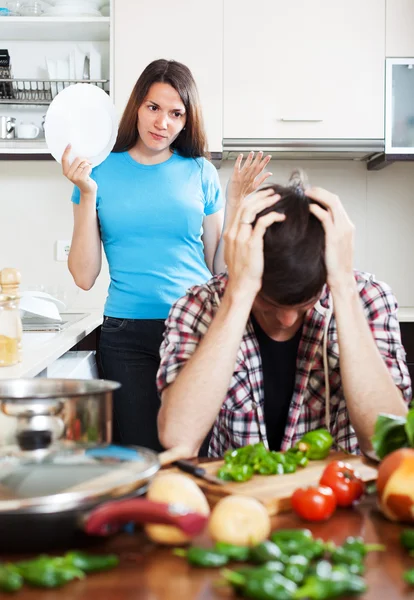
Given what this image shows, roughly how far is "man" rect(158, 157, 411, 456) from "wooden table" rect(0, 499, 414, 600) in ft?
1.51

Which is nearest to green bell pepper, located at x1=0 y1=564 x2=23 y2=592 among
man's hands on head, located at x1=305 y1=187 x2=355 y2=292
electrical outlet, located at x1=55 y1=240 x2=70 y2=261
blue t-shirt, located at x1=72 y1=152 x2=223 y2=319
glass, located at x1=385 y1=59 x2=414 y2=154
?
man's hands on head, located at x1=305 y1=187 x2=355 y2=292

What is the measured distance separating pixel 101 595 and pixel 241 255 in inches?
27.3

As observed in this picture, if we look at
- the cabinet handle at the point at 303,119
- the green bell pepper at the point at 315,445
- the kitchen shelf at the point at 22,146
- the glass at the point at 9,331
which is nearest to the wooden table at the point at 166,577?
the green bell pepper at the point at 315,445

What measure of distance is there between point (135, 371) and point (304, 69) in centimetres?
157

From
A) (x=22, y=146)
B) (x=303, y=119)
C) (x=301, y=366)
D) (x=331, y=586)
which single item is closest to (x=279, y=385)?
(x=301, y=366)

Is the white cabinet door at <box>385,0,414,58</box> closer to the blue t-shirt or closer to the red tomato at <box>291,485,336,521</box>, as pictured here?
the blue t-shirt

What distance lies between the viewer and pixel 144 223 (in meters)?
2.11

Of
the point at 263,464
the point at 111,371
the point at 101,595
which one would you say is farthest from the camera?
the point at 111,371

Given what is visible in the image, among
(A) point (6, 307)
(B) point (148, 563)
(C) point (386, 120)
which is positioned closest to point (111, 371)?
(A) point (6, 307)

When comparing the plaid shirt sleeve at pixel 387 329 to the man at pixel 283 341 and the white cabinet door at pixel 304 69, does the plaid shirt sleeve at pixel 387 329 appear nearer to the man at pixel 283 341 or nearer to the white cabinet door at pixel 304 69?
the man at pixel 283 341

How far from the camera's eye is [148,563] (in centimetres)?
69

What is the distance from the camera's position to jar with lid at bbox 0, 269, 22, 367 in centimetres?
158

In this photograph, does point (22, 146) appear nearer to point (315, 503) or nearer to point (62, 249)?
point (62, 249)

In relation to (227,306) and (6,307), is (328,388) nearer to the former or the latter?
(227,306)
